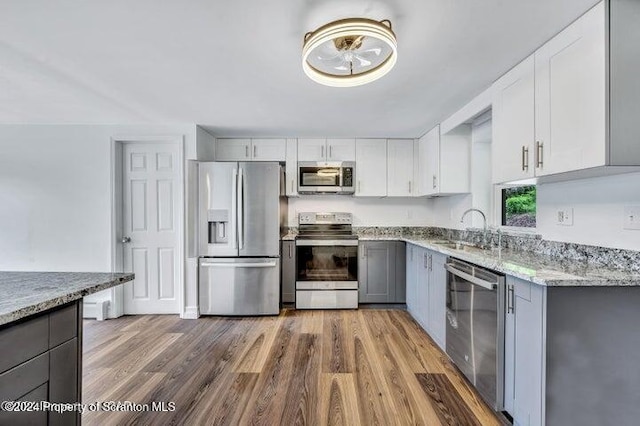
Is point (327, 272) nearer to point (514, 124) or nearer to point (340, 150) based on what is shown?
point (340, 150)

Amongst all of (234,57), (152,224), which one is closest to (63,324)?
(234,57)

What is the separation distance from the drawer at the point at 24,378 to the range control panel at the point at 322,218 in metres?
3.19

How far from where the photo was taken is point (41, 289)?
1.19 metres

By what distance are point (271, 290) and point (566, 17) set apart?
332 cm

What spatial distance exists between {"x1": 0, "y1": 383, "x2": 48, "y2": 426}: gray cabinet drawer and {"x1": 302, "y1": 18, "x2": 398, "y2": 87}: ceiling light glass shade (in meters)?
1.83

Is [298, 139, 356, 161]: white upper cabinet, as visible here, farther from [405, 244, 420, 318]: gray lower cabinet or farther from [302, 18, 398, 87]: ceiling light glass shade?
[302, 18, 398, 87]: ceiling light glass shade

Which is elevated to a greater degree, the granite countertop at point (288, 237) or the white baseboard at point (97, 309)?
the granite countertop at point (288, 237)

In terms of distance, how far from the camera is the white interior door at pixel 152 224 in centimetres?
347

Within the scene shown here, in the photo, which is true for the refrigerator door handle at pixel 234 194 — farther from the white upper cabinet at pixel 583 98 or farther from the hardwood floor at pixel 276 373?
the white upper cabinet at pixel 583 98

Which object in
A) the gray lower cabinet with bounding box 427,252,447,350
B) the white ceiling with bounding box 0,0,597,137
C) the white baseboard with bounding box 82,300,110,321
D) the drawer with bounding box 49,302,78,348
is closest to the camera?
the drawer with bounding box 49,302,78,348

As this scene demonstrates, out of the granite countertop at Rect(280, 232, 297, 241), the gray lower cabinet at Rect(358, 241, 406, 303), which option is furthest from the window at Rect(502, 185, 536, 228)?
the granite countertop at Rect(280, 232, 297, 241)

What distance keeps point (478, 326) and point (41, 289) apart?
237cm

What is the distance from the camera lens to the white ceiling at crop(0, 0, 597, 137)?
4.87ft

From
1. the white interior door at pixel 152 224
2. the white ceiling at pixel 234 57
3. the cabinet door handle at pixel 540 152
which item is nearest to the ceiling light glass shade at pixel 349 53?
the white ceiling at pixel 234 57
